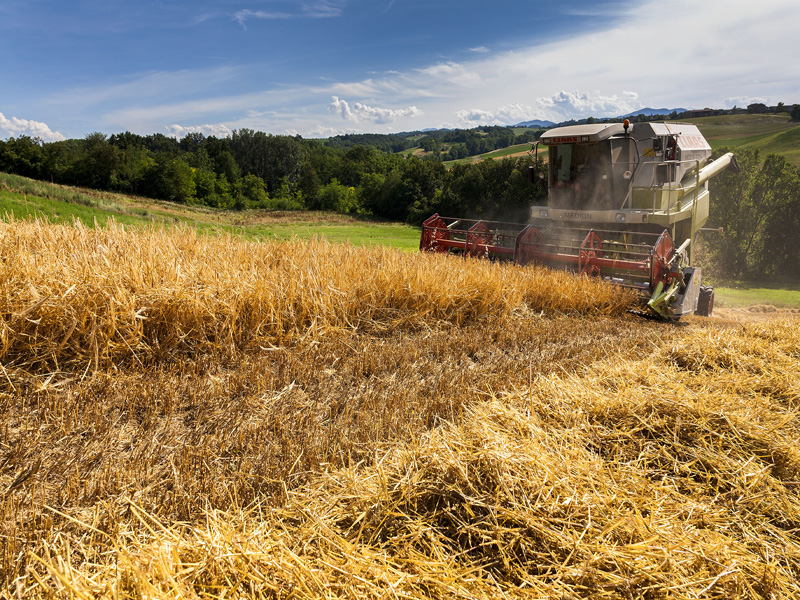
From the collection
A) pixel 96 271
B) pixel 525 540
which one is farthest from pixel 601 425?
pixel 96 271

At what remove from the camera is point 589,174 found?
9.85 metres

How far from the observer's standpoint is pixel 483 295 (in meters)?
6.36

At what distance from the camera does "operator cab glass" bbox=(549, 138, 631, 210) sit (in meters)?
9.46

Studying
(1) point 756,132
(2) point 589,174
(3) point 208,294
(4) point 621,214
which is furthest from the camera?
(1) point 756,132

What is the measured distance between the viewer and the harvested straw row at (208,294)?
3.63 m

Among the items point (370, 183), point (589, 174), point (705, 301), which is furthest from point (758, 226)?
point (370, 183)

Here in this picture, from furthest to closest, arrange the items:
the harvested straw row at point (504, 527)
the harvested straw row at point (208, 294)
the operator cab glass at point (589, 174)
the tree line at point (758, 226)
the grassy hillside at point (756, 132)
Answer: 1. the grassy hillside at point (756, 132)
2. the tree line at point (758, 226)
3. the operator cab glass at point (589, 174)
4. the harvested straw row at point (208, 294)
5. the harvested straw row at point (504, 527)

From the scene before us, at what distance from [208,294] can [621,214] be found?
792 centimetres

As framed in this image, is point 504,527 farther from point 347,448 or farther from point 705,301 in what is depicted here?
point 705,301

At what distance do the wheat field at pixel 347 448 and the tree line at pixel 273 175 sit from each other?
32440 millimetres

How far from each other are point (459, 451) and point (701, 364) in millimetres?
3249

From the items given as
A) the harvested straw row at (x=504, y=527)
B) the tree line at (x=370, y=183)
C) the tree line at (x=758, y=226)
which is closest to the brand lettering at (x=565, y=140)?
the harvested straw row at (x=504, y=527)

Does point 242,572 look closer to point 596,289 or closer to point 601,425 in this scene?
point 601,425

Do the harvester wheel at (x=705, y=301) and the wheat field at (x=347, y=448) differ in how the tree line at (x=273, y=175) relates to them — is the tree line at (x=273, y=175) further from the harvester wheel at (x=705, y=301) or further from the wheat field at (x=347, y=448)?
the wheat field at (x=347, y=448)
